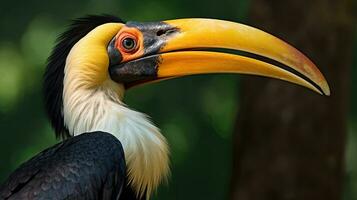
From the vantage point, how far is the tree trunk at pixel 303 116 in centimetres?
664

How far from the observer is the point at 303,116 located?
6648 mm

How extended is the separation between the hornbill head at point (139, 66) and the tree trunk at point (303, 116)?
7.09 feet

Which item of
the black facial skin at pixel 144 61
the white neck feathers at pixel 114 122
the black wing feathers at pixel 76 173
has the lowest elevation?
the black wing feathers at pixel 76 173

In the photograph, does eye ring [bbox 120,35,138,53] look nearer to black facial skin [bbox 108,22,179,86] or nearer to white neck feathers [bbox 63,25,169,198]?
black facial skin [bbox 108,22,179,86]

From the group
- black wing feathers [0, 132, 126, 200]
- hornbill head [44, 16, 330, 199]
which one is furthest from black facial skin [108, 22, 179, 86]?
black wing feathers [0, 132, 126, 200]

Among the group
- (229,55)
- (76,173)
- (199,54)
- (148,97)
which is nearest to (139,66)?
(199,54)

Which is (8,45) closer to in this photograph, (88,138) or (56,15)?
(56,15)

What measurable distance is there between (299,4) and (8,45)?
263 cm

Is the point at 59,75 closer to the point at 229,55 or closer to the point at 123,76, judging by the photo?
the point at 123,76

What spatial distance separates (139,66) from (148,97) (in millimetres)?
3737

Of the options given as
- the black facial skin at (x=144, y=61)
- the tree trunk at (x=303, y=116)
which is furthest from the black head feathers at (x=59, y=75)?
the tree trunk at (x=303, y=116)

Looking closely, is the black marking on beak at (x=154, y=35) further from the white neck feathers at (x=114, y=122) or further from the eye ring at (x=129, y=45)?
the white neck feathers at (x=114, y=122)

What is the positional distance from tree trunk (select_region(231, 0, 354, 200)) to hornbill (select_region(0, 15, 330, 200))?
2.13 metres

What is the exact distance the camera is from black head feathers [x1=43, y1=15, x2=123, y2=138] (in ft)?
14.5
